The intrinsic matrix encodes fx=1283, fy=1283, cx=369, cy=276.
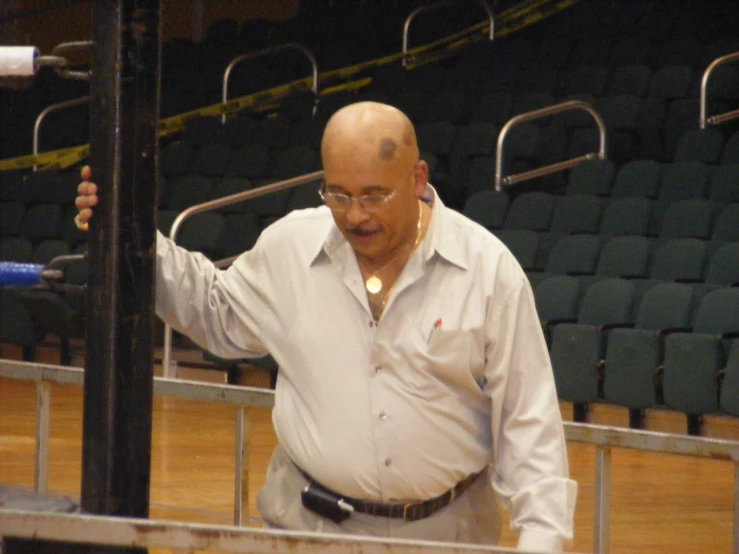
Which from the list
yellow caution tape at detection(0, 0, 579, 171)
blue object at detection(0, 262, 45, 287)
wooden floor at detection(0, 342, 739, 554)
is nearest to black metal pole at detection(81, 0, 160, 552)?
blue object at detection(0, 262, 45, 287)

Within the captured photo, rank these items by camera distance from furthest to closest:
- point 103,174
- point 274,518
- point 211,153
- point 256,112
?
1. point 256,112
2. point 211,153
3. point 274,518
4. point 103,174

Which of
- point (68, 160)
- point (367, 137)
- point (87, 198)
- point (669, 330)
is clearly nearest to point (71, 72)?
point (87, 198)

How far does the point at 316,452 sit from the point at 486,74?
8187 millimetres

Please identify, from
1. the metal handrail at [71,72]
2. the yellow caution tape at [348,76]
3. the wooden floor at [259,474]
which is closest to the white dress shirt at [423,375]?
the metal handrail at [71,72]

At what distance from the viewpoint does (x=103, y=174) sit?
1699 mm

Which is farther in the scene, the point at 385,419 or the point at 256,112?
the point at 256,112

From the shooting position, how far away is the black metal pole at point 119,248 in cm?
167

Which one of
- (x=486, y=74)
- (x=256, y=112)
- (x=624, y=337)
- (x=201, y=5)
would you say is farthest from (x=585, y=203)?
(x=201, y=5)

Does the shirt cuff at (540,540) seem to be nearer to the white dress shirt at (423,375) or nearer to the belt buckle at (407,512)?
the white dress shirt at (423,375)

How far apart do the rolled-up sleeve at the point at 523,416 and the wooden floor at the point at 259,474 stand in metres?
1.99

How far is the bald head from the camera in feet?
6.32

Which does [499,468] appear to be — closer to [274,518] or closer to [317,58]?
[274,518]

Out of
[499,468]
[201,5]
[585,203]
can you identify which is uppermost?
[201,5]

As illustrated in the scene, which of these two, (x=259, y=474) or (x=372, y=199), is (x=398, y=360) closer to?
(x=372, y=199)
